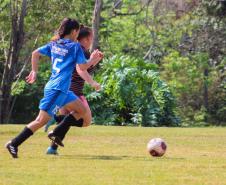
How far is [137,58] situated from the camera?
92.1 feet

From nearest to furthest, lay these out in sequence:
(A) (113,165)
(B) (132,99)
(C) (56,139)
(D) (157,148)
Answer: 1. (A) (113,165)
2. (D) (157,148)
3. (C) (56,139)
4. (B) (132,99)

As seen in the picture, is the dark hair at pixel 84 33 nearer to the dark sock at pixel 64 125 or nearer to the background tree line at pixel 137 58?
the dark sock at pixel 64 125

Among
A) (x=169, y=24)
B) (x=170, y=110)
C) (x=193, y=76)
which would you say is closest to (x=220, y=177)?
(x=170, y=110)

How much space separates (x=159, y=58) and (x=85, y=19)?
937 cm

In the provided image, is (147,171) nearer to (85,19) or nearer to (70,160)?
(70,160)

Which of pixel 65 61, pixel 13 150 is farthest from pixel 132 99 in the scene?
pixel 13 150

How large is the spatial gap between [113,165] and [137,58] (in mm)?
19872

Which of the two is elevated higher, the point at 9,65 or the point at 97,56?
the point at 97,56

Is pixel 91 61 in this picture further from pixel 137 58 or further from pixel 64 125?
pixel 137 58

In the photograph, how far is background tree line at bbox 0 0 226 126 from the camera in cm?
2419

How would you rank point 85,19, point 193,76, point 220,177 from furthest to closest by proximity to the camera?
point 193,76, point 85,19, point 220,177

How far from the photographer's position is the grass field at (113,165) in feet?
22.8

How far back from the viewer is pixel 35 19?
89.4 ft

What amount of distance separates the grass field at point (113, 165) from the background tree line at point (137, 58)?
1164 centimetres
